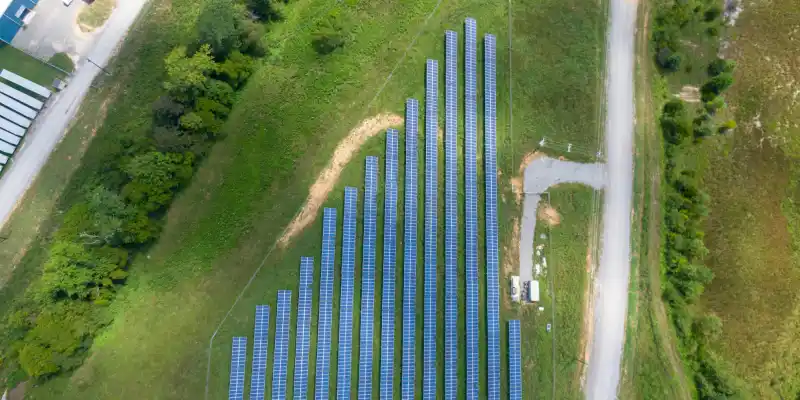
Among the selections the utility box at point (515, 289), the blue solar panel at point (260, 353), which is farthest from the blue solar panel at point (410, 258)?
the blue solar panel at point (260, 353)

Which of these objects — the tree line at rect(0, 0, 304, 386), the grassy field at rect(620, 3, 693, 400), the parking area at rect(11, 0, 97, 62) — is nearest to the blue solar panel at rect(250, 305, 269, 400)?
the tree line at rect(0, 0, 304, 386)

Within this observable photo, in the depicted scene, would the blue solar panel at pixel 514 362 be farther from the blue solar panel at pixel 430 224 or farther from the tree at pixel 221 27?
the tree at pixel 221 27

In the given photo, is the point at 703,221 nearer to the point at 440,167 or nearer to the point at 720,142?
the point at 720,142

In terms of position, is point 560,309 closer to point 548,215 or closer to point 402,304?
point 548,215

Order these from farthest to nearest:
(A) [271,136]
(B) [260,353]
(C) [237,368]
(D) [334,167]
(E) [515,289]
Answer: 1. (A) [271,136]
2. (D) [334,167]
3. (E) [515,289]
4. (B) [260,353]
5. (C) [237,368]

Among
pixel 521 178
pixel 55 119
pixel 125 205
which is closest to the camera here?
pixel 125 205

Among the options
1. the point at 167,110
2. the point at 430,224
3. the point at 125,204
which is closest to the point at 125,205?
the point at 125,204

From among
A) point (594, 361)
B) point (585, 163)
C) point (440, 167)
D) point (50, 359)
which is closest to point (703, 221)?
point (585, 163)
